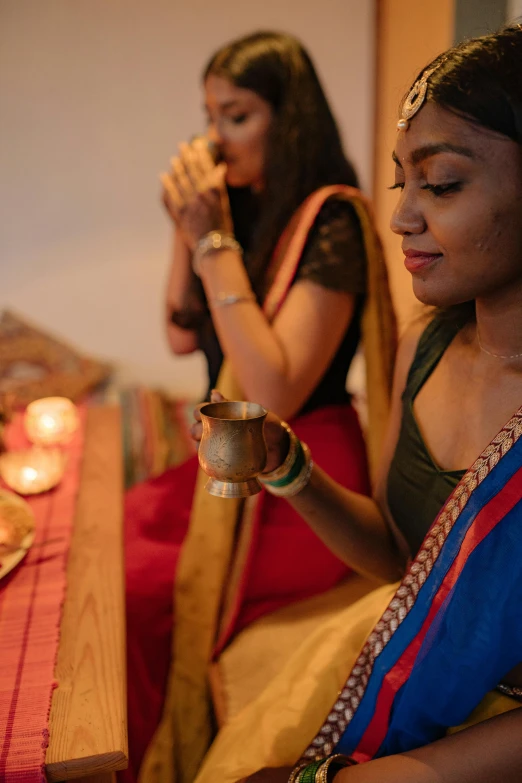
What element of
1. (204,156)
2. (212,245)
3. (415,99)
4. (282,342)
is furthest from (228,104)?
(415,99)

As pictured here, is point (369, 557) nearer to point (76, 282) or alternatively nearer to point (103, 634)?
point (103, 634)

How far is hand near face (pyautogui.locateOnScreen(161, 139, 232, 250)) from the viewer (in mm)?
1451

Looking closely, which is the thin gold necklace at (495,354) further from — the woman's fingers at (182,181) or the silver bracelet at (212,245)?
the woman's fingers at (182,181)

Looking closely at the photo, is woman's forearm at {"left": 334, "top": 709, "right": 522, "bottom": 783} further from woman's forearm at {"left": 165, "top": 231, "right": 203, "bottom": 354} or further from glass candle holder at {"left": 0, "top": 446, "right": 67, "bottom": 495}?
woman's forearm at {"left": 165, "top": 231, "right": 203, "bottom": 354}

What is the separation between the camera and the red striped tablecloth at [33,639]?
0.71 meters

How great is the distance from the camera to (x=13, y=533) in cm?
107

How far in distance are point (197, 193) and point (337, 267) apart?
0.36 metres

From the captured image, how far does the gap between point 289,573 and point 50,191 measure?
7.60ft

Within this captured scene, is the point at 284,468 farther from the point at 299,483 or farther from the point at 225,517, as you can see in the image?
the point at 225,517

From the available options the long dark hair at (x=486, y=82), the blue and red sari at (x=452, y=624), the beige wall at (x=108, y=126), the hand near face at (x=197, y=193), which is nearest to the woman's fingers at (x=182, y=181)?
the hand near face at (x=197, y=193)

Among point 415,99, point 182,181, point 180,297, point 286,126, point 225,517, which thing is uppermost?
point 415,99

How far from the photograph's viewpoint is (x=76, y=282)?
10.3 ft

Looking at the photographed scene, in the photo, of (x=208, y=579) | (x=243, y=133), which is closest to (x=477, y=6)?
(x=243, y=133)

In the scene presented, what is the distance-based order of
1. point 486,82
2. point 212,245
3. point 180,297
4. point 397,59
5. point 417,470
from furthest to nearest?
point 397,59 < point 180,297 < point 212,245 < point 417,470 < point 486,82
